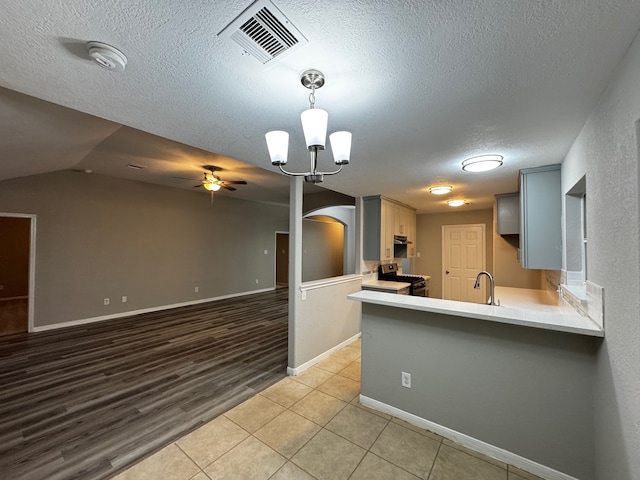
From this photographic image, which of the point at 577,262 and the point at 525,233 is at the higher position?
the point at 525,233

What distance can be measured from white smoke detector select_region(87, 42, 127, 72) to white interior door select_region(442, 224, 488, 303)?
6.29m

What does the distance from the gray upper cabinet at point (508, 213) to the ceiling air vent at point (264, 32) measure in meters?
4.08

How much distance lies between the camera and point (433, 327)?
2139 mm

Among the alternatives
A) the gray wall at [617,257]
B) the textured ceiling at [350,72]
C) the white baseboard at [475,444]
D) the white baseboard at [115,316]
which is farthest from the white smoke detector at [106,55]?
the white baseboard at [115,316]

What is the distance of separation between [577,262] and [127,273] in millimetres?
6937

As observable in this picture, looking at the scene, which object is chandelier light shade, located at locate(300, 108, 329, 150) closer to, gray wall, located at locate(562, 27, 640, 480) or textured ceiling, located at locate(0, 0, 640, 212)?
textured ceiling, located at locate(0, 0, 640, 212)

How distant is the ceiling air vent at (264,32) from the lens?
3.05 feet

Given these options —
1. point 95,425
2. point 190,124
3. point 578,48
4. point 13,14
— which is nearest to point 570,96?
point 578,48

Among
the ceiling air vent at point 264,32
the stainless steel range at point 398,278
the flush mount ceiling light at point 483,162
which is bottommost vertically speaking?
the stainless steel range at point 398,278

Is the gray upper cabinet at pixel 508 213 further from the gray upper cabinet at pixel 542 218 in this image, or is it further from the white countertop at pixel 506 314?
the white countertop at pixel 506 314

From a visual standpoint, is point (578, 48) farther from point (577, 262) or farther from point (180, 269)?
point (180, 269)

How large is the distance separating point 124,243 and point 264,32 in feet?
19.0

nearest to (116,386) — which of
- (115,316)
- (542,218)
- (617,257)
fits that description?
(115,316)

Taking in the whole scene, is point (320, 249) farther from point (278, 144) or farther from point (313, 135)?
point (313, 135)
